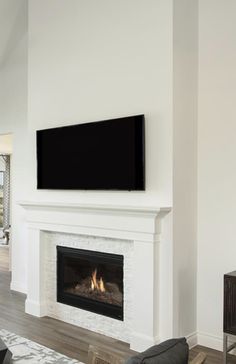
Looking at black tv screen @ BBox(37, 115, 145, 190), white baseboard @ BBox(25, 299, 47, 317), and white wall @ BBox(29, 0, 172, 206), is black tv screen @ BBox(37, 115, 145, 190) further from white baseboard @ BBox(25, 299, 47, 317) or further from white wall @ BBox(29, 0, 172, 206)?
white baseboard @ BBox(25, 299, 47, 317)

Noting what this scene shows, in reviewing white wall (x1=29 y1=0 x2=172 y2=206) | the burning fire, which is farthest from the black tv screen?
A: the burning fire

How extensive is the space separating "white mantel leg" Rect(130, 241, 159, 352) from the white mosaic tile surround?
0.15 meters

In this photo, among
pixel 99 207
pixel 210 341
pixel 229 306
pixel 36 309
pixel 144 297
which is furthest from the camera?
pixel 36 309

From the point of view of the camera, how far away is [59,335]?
13.1 ft

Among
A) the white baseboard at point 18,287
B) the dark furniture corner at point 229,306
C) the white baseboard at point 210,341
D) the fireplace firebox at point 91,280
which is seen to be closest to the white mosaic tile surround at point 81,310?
the fireplace firebox at point 91,280

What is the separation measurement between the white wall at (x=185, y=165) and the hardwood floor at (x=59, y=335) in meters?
0.50

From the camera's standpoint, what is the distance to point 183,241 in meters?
3.59

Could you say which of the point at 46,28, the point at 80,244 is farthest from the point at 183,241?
the point at 46,28

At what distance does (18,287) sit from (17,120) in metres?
2.40

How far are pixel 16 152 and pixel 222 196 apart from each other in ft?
10.7

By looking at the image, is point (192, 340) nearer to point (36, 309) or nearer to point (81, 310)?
point (81, 310)

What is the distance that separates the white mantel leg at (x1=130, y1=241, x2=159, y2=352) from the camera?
3.52 meters

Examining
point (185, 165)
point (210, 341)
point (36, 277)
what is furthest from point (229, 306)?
point (36, 277)

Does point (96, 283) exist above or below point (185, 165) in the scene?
below
